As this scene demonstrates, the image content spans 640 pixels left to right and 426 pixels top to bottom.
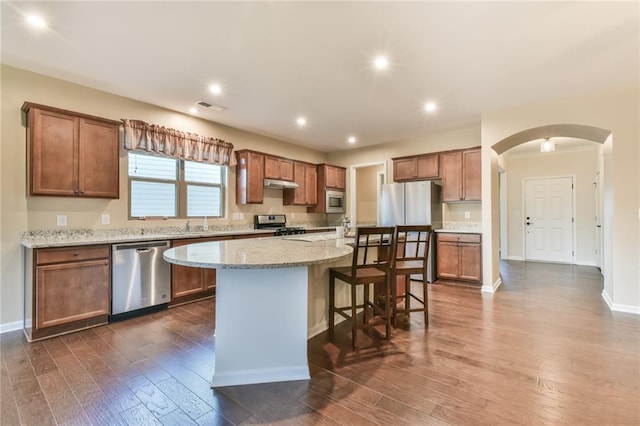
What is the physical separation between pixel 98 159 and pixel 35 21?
55.6 inches

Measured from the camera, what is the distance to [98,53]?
2736mm

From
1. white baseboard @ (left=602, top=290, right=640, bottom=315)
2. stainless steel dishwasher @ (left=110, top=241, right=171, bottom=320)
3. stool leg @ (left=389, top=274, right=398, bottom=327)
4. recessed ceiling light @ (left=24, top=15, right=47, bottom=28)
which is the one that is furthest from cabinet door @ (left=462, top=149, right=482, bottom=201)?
recessed ceiling light @ (left=24, top=15, right=47, bottom=28)

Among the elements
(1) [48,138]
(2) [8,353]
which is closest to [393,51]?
(1) [48,138]

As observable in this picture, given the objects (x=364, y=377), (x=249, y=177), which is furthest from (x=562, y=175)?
(x=364, y=377)

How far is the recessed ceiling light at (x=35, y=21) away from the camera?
2.25 meters

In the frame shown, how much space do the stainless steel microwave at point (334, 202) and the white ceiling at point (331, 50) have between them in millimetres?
2682

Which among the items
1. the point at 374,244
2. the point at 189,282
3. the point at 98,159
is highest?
the point at 98,159

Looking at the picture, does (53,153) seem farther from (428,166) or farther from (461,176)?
(461,176)

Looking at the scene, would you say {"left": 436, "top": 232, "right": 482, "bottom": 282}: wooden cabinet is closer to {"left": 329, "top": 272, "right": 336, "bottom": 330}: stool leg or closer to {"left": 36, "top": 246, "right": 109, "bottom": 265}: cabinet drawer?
{"left": 329, "top": 272, "right": 336, "bottom": 330}: stool leg

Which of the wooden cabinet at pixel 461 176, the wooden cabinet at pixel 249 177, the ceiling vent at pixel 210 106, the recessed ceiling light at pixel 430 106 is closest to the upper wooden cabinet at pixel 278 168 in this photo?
the wooden cabinet at pixel 249 177

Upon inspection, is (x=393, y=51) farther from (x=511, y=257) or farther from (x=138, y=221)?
(x=511, y=257)

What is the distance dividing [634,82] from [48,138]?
21.4 ft

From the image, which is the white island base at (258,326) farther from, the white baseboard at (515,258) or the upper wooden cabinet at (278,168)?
the white baseboard at (515,258)

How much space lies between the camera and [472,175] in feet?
15.8
